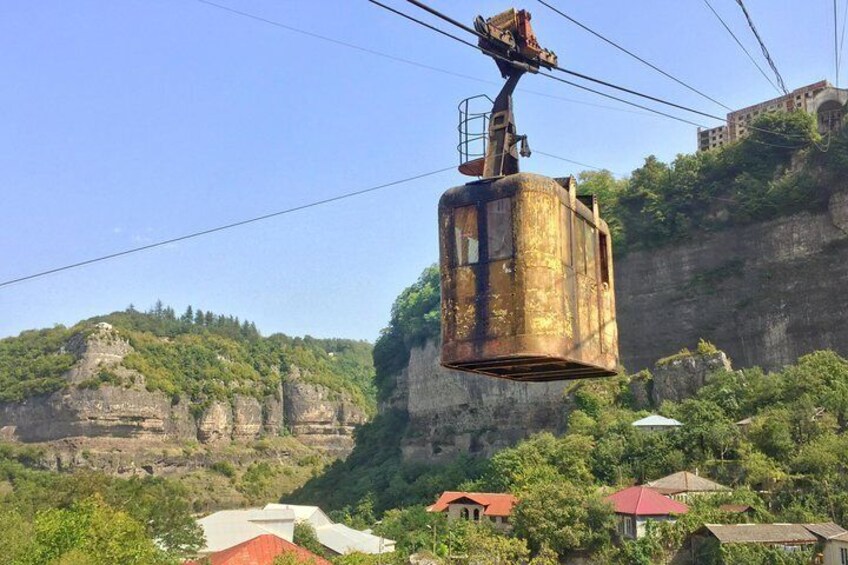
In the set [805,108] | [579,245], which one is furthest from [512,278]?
[805,108]

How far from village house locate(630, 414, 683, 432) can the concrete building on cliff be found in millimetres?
14388

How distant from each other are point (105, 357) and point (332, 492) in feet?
112

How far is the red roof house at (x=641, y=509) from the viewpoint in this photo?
30.0 metres

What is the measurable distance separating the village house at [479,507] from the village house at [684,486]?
599 centimetres

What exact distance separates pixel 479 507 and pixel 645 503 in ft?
32.2

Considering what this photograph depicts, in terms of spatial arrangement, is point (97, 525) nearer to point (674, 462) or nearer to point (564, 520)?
point (564, 520)

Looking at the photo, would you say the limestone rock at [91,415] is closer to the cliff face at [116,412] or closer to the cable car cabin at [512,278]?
the cliff face at [116,412]

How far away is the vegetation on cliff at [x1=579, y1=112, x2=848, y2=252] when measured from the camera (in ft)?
137

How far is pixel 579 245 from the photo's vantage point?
27.8 feet

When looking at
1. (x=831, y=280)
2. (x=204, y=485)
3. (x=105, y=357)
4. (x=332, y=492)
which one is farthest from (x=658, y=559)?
(x=105, y=357)

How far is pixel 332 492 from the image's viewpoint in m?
68.1

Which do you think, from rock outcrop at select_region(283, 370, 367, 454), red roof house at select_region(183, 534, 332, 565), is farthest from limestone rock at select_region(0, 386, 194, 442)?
red roof house at select_region(183, 534, 332, 565)

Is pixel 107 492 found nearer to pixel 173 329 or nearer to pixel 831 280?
pixel 831 280

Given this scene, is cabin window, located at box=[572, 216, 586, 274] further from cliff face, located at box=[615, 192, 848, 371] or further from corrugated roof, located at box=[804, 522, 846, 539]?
cliff face, located at box=[615, 192, 848, 371]
